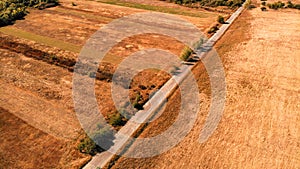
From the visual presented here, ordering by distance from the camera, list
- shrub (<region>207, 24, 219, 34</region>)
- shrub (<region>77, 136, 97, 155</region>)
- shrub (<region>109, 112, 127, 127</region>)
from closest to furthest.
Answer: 1. shrub (<region>77, 136, 97, 155</region>)
2. shrub (<region>109, 112, 127, 127</region>)
3. shrub (<region>207, 24, 219, 34</region>)

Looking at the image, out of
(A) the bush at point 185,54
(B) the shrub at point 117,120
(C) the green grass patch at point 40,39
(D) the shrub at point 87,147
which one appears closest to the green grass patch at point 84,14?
(C) the green grass patch at point 40,39

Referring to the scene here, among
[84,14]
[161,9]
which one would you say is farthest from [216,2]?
[84,14]

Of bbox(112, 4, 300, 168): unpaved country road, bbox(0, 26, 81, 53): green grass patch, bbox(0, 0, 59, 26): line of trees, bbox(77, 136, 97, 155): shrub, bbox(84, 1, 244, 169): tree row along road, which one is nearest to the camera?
bbox(112, 4, 300, 168): unpaved country road

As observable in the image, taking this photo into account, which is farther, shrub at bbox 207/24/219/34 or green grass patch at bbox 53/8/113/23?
green grass patch at bbox 53/8/113/23

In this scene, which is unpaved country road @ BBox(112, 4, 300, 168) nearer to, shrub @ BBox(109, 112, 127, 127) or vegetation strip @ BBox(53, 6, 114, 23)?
shrub @ BBox(109, 112, 127, 127)

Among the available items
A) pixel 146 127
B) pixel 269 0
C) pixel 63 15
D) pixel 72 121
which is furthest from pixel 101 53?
pixel 269 0

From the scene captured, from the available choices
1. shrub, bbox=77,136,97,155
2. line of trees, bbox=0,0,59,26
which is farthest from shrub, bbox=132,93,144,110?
line of trees, bbox=0,0,59,26
